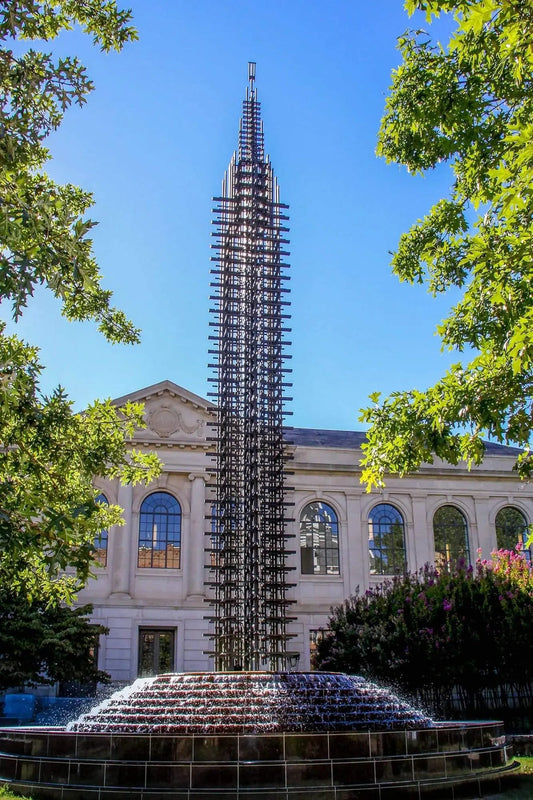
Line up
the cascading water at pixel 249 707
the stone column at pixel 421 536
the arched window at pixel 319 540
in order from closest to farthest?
the cascading water at pixel 249 707 < the arched window at pixel 319 540 < the stone column at pixel 421 536

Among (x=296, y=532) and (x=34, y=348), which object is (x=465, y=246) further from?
(x=296, y=532)

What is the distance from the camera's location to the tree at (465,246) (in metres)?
8.36

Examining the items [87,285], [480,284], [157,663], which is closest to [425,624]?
[157,663]

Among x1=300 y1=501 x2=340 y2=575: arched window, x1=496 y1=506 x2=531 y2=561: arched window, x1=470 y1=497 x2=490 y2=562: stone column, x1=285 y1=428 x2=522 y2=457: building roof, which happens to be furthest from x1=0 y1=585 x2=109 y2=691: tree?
x1=496 y1=506 x2=531 y2=561: arched window

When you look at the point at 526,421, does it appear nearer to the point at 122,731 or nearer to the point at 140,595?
the point at 122,731

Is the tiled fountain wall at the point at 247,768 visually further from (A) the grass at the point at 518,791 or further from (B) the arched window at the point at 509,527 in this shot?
(B) the arched window at the point at 509,527

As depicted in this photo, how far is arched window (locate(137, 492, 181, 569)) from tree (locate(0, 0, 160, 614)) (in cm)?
2001

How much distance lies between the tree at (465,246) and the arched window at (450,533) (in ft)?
83.2

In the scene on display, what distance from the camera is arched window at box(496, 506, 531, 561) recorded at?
35.5 metres

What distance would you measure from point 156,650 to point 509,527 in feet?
53.4

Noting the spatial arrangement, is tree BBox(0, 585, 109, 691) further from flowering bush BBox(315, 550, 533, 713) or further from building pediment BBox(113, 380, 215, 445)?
building pediment BBox(113, 380, 215, 445)

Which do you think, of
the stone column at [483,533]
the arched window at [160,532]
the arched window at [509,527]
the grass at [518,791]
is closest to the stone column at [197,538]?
the arched window at [160,532]

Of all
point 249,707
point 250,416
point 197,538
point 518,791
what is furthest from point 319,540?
point 518,791

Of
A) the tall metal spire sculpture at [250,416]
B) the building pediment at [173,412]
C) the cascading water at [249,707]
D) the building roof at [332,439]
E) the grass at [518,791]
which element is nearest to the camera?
the grass at [518,791]
